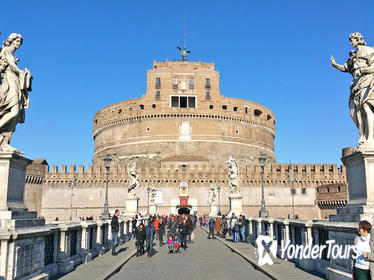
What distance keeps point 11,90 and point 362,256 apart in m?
6.17

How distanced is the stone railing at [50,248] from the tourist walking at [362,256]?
15.8ft

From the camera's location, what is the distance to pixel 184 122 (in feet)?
207

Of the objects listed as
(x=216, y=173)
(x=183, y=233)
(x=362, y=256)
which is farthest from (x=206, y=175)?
(x=362, y=256)

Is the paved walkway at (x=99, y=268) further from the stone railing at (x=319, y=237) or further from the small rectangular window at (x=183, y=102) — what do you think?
the small rectangular window at (x=183, y=102)

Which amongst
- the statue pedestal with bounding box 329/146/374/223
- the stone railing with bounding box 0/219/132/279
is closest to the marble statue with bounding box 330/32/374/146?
the statue pedestal with bounding box 329/146/374/223

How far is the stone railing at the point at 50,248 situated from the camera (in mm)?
5734

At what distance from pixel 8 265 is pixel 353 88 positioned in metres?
6.66

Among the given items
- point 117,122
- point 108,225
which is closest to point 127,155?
point 117,122

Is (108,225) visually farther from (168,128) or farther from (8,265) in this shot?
(168,128)

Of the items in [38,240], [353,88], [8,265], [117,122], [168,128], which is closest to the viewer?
[8,265]

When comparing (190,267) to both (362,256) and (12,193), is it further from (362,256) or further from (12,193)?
(362,256)

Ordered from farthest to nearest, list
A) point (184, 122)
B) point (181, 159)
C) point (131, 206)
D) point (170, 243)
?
point (184, 122), point (181, 159), point (131, 206), point (170, 243)

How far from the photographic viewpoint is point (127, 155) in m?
64.7

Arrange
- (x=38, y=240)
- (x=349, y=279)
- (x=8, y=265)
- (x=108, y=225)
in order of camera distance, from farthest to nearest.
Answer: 1. (x=108, y=225)
2. (x=38, y=240)
3. (x=349, y=279)
4. (x=8, y=265)
